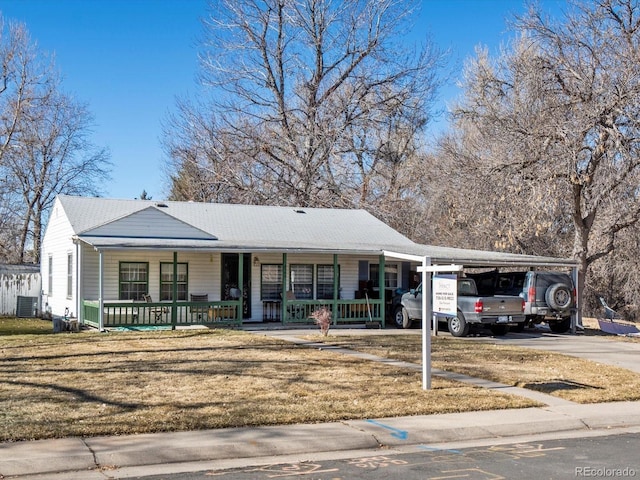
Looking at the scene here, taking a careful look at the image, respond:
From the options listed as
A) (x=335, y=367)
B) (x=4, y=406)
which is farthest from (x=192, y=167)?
(x=4, y=406)

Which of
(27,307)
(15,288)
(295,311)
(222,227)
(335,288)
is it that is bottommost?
(27,307)

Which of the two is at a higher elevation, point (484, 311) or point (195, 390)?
point (484, 311)

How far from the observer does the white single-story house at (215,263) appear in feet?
74.9

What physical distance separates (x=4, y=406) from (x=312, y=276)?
56.5ft

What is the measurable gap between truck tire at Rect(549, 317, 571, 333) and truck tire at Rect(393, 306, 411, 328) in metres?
4.67

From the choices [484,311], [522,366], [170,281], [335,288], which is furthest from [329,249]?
[522,366]

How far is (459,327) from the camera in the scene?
22.0 metres

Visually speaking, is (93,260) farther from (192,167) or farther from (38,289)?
(192,167)

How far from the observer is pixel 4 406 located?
32.1 feet

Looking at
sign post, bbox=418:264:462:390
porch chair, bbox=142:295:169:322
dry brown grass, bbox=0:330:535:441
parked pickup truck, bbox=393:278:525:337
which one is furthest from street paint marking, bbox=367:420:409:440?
porch chair, bbox=142:295:169:322

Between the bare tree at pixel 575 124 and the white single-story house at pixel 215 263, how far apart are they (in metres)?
3.78

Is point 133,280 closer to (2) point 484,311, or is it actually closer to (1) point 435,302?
(2) point 484,311

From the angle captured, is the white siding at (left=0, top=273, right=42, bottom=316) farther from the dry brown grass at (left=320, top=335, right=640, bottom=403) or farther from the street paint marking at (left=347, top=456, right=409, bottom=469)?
the street paint marking at (left=347, top=456, right=409, bottom=469)

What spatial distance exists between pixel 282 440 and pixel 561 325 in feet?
59.2
